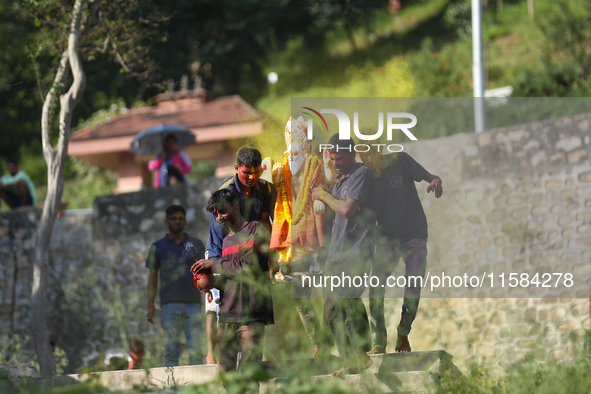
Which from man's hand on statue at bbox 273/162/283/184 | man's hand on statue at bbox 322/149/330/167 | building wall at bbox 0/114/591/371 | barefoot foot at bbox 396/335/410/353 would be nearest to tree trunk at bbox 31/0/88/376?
building wall at bbox 0/114/591/371

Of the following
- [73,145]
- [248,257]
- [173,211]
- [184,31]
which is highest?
[184,31]

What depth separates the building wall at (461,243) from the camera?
683 cm

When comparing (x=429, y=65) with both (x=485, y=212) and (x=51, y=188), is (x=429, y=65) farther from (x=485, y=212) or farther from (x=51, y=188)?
(x=51, y=188)

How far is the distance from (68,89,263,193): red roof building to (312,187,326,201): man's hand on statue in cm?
898

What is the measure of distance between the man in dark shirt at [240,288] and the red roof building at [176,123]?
365 inches

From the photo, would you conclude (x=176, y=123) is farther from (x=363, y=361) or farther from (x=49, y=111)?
(x=363, y=361)

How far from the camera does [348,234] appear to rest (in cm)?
438

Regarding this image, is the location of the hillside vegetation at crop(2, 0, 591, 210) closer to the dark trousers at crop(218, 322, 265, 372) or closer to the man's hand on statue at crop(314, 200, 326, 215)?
the man's hand on statue at crop(314, 200, 326, 215)

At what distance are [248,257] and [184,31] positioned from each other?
64.3 ft

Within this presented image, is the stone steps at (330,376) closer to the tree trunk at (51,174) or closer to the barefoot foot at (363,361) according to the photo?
the barefoot foot at (363,361)

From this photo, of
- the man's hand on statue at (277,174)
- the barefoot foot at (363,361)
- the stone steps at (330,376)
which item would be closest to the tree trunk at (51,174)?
the stone steps at (330,376)

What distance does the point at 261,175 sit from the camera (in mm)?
4801

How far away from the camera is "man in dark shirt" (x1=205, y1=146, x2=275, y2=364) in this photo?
14.5 ft

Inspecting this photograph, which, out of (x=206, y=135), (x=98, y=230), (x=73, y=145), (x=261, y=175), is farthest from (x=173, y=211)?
(x=73, y=145)
